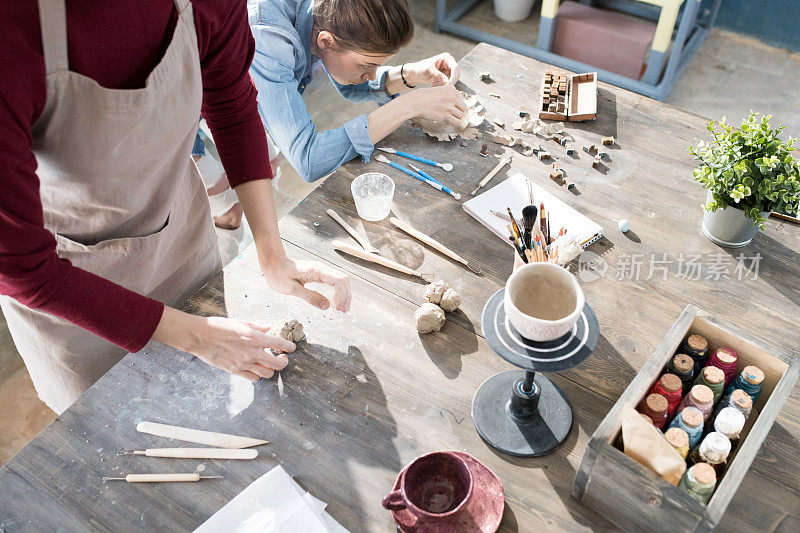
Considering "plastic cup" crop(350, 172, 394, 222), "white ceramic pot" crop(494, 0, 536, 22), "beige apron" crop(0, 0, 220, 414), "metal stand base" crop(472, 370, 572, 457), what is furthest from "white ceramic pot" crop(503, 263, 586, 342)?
"white ceramic pot" crop(494, 0, 536, 22)

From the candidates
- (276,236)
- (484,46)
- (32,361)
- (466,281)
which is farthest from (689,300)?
(32,361)

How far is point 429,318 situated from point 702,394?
1.76 ft

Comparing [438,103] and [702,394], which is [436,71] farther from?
[702,394]

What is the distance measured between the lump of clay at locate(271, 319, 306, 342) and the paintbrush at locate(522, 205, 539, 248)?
509 mm

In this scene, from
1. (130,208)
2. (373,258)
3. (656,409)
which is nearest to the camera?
(656,409)

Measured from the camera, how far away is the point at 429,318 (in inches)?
51.1

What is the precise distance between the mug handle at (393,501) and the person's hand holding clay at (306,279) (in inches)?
18.4

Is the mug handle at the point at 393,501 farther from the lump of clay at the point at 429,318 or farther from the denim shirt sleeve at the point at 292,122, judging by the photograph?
the denim shirt sleeve at the point at 292,122

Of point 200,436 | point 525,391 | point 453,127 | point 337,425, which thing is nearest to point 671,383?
point 525,391

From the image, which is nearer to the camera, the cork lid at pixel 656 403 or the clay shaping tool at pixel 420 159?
the cork lid at pixel 656 403

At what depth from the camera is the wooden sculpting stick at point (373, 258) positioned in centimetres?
144

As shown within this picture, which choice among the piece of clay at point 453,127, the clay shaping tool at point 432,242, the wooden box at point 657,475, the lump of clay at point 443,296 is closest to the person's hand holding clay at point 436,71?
the piece of clay at point 453,127

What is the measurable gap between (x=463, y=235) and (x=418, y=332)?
33 cm

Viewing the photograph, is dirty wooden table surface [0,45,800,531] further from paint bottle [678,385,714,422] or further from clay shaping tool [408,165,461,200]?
paint bottle [678,385,714,422]
